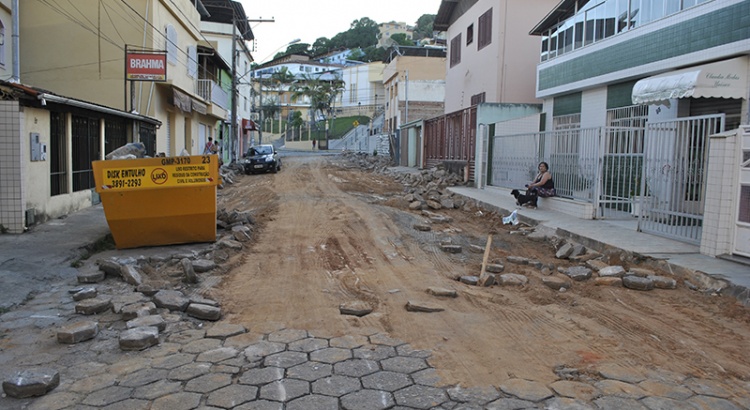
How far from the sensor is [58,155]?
1150cm

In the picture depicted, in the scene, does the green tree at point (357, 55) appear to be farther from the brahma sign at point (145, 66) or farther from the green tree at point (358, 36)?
the brahma sign at point (145, 66)

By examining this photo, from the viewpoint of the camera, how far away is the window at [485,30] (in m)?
23.5

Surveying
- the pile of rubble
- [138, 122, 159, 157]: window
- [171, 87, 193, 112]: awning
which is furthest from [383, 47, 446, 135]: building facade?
[138, 122, 159, 157]: window

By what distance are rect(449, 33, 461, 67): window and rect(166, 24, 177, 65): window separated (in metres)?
13.6

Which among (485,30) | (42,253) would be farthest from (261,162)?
(42,253)

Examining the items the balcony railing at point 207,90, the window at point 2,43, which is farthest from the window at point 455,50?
the window at point 2,43

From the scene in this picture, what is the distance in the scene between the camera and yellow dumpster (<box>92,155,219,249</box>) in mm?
8430

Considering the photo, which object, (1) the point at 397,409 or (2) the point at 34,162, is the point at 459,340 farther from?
(2) the point at 34,162

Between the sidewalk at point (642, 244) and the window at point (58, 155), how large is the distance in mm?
9872

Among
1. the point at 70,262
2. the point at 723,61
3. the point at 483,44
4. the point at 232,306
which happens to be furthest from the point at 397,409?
the point at 483,44

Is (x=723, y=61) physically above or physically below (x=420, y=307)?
above

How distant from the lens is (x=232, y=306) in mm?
6082

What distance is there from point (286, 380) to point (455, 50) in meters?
27.1

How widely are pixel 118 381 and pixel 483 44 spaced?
22882 millimetres
